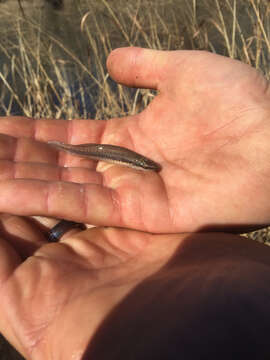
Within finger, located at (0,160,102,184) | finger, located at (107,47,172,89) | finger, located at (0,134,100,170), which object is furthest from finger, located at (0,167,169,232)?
finger, located at (107,47,172,89)

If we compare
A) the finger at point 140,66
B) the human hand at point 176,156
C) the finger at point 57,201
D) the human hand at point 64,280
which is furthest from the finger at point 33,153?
the finger at point 140,66

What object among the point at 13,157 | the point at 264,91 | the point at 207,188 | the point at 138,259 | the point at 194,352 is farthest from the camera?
the point at 13,157

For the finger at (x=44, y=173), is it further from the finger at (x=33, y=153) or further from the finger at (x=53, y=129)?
the finger at (x=53, y=129)

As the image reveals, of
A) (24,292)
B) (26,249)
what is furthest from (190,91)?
(24,292)

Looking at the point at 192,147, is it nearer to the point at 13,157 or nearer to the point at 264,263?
the point at 264,263

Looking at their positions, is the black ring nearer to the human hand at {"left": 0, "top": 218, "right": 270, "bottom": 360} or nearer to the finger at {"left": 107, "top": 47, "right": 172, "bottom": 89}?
the human hand at {"left": 0, "top": 218, "right": 270, "bottom": 360}

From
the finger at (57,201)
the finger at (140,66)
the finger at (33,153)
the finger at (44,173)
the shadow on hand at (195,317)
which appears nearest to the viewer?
→ the shadow on hand at (195,317)
